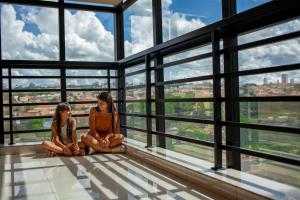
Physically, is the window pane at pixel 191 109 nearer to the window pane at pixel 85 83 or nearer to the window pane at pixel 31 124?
the window pane at pixel 85 83

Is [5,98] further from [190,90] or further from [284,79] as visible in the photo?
[284,79]

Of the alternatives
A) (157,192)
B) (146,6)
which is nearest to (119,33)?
(146,6)

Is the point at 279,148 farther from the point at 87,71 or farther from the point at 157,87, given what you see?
the point at 87,71

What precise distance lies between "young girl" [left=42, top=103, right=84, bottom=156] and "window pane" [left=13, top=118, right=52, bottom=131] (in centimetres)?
82

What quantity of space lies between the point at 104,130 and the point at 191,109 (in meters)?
2.01

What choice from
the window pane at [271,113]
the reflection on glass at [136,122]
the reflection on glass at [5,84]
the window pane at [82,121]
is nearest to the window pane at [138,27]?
the reflection on glass at [136,122]

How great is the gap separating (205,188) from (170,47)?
2.10m

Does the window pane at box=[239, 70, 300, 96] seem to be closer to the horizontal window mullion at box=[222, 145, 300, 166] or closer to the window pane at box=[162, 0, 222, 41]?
the horizontal window mullion at box=[222, 145, 300, 166]

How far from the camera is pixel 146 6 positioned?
17.8ft

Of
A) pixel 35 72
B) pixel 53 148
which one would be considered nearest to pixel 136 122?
pixel 53 148

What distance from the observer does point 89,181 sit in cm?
347

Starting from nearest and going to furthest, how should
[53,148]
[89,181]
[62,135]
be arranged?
[89,181]
[53,148]
[62,135]

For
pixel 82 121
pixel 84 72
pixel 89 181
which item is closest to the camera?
pixel 89 181

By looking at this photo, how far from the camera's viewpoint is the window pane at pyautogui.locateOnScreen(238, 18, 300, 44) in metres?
2.56
